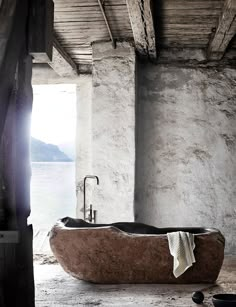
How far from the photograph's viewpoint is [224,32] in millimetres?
5156

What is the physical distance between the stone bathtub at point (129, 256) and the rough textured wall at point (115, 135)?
4.39ft

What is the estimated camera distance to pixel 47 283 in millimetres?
4633

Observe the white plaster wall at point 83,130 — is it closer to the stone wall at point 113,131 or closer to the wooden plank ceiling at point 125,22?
the wooden plank ceiling at point 125,22

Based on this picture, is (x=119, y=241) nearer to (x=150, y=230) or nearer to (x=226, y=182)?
(x=150, y=230)

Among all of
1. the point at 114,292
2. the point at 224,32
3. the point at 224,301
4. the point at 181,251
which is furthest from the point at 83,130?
the point at 224,301

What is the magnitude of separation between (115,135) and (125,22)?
1.41 m

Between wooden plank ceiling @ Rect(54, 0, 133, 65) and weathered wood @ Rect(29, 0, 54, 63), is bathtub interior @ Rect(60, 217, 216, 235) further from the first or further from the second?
weathered wood @ Rect(29, 0, 54, 63)

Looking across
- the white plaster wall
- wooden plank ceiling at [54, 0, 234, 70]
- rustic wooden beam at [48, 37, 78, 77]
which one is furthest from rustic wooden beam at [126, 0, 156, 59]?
the white plaster wall

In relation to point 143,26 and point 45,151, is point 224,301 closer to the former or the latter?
point 143,26

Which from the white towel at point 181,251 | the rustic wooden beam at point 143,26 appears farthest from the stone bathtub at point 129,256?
the rustic wooden beam at point 143,26

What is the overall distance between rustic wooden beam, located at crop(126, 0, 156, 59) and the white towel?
200 centimetres

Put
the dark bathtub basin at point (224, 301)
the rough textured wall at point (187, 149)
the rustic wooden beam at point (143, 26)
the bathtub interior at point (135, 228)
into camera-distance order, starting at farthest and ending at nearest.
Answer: the rough textured wall at point (187, 149) < the bathtub interior at point (135, 228) < the rustic wooden beam at point (143, 26) < the dark bathtub basin at point (224, 301)

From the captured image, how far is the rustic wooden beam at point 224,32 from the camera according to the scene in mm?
4367

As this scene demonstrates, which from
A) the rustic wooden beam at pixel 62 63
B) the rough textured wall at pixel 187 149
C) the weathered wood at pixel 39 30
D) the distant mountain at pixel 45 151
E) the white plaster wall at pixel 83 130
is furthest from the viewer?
the distant mountain at pixel 45 151
